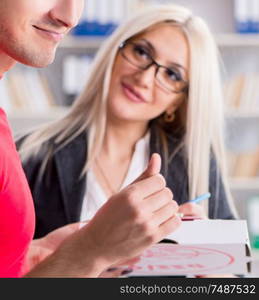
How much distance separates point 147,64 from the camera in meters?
1.86

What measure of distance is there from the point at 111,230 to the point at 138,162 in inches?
39.8

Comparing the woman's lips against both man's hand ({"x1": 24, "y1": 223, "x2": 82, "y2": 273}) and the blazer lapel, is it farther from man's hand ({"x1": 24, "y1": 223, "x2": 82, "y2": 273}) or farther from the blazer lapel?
man's hand ({"x1": 24, "y1": 223, "x2": 82, "y2": 273})

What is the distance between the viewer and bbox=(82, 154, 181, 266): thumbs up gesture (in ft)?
2.91

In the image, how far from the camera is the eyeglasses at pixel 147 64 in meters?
1.87

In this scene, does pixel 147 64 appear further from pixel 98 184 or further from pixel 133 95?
pixel 98 184

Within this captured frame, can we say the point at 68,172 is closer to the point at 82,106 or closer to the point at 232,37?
the point at 82,106

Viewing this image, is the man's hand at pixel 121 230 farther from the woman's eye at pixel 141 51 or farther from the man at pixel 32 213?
the woman's eye at pixel 141 51

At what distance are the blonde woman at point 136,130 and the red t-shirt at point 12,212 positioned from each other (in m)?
0.66

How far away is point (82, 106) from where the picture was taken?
1934 millimetres

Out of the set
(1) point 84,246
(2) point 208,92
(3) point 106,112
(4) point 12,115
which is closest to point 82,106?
(3) point 106,112

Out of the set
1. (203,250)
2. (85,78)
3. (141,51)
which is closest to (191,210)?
(203,250)

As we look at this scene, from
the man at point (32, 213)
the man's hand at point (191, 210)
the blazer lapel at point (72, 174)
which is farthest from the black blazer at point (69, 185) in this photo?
the man at point (32, 213)

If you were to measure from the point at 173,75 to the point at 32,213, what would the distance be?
2.91 feet

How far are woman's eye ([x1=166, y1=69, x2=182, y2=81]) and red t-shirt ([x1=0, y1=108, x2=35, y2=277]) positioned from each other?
85 centimetres
